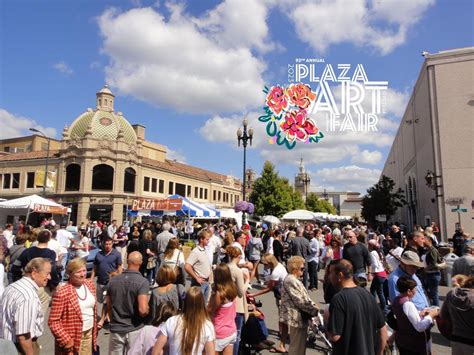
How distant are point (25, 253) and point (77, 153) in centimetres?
3479

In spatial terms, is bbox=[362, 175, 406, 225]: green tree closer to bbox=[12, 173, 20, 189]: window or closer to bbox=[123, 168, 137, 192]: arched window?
bbox=[123, 168, 137, 192]: arched window

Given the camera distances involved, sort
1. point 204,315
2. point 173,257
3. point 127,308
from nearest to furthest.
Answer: point 204,315
point 127,308
point 173,257

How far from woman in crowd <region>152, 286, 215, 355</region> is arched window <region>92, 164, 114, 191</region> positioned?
37.4m

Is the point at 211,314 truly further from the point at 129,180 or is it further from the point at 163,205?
the point at 129,180

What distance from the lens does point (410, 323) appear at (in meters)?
3.59

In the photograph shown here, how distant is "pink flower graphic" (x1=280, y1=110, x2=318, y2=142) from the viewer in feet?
36.5

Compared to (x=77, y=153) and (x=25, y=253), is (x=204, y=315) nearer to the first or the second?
(x=25, y=253)

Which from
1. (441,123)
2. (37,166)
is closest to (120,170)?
(37,166)

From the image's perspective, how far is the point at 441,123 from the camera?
27.2m

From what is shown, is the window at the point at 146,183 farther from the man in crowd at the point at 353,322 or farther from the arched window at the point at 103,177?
the man in crowd at the point at 353,322

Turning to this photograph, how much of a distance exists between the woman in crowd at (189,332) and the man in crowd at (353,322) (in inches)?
46.2

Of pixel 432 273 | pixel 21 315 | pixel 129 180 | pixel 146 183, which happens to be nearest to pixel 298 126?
pixel 432 273

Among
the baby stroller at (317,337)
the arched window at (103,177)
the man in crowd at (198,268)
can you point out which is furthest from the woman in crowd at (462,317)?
the arched window at (103,177)

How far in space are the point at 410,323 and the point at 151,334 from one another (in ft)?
8.90
